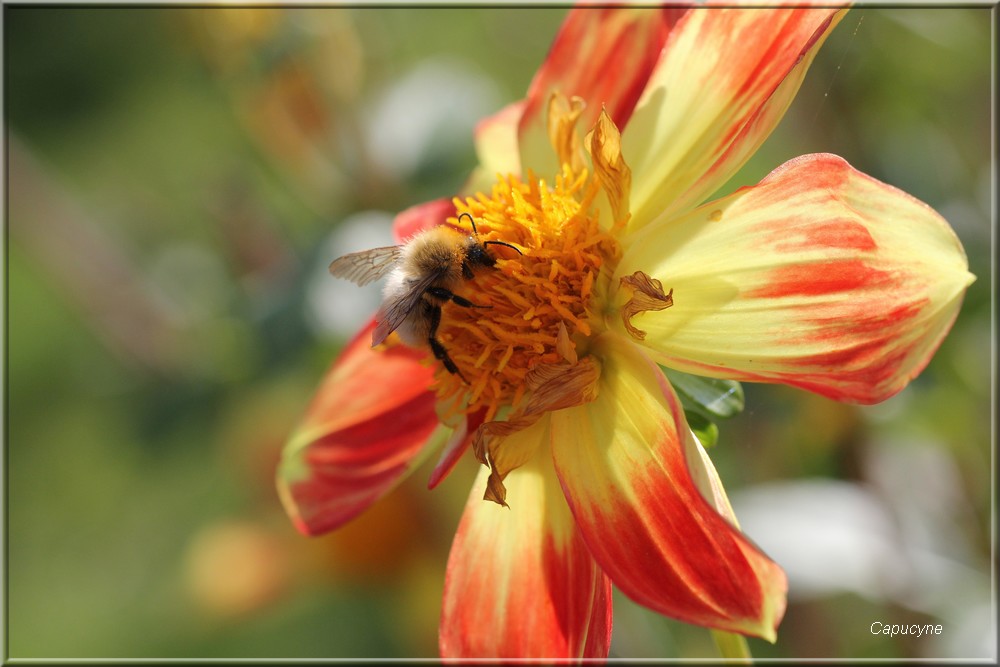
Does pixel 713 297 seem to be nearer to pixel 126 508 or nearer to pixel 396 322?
pixel 396 322

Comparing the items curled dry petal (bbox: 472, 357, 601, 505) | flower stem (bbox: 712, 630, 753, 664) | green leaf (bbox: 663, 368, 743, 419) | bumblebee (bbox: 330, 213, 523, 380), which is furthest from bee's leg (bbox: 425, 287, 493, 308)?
flower stem (bbox: 712, 630, 753, 664)

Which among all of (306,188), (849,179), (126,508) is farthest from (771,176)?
(126,508)

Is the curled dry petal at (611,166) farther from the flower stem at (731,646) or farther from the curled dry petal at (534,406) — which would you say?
the flower stem at (731,646)

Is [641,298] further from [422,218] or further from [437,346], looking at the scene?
[422,218]

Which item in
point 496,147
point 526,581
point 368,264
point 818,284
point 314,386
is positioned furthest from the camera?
point 314,386

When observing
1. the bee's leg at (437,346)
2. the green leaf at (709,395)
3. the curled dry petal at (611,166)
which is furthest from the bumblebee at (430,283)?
the green leaf at (709,395)

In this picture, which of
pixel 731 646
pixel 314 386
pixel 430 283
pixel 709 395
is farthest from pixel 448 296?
pixel 314 386
